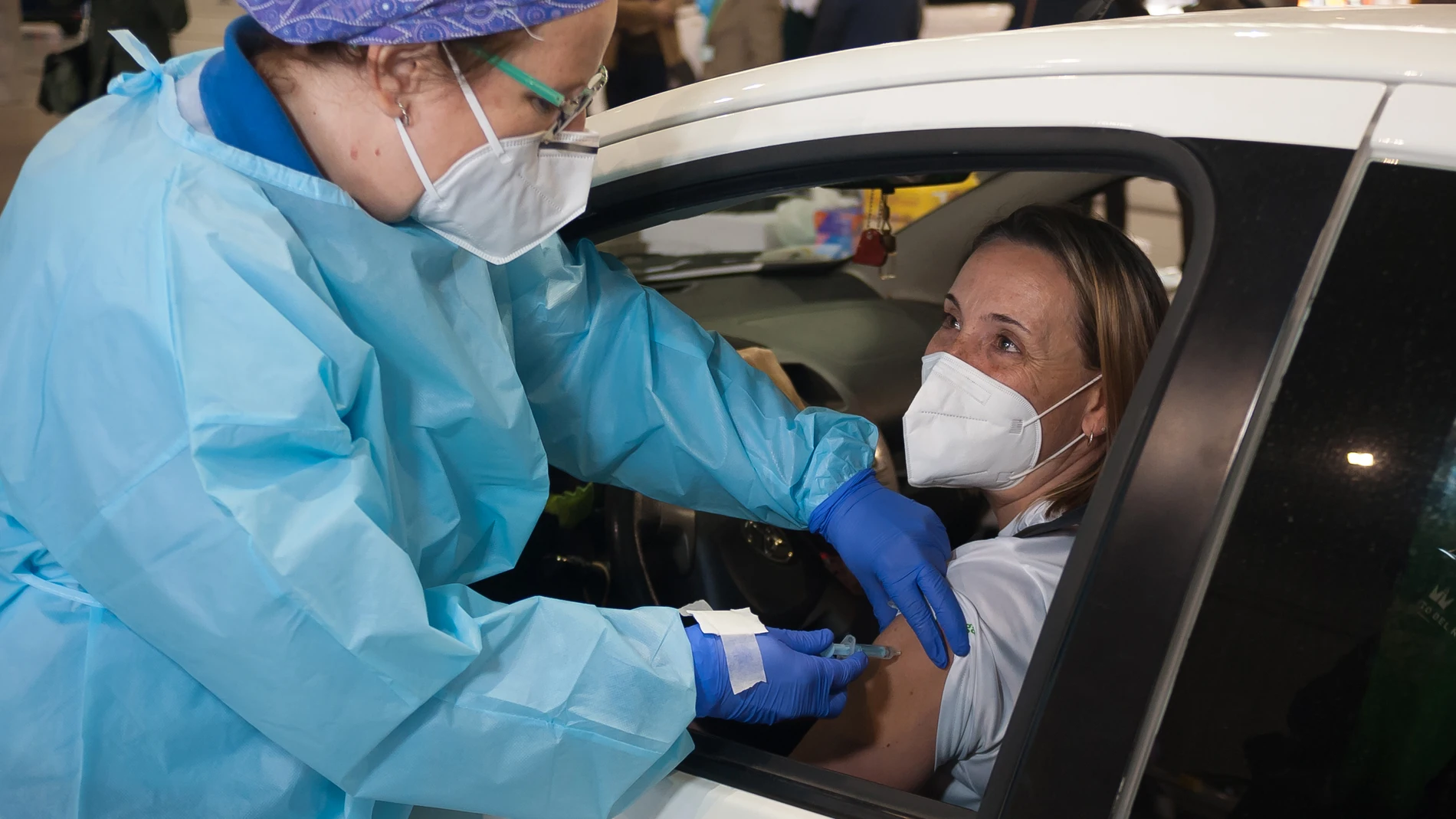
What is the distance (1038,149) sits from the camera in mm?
1059

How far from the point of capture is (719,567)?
1.76m

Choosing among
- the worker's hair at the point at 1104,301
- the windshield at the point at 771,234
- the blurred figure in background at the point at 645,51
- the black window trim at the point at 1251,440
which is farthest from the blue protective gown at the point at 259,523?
the blurred figure in background at the point at 645,51

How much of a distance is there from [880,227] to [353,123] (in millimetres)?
1345

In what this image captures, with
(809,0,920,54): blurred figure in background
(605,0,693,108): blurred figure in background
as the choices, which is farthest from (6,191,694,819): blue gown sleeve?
(605,0,693,108): blurred figure in background

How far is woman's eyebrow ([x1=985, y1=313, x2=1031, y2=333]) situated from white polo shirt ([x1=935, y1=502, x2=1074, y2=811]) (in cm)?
28

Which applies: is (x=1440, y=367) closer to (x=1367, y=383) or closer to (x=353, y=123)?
(x=1367, y=383)

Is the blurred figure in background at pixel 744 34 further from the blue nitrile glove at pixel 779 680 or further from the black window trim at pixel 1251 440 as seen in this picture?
the black window trim at pixel 1251 440

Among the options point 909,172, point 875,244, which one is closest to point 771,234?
point 875,244

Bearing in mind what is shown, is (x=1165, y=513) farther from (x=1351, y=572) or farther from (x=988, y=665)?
(x=988, y=665)

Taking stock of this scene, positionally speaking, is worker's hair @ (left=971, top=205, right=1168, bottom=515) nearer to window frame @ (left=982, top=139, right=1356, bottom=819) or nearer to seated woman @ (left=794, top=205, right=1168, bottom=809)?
seated woman @ (left=794, top=205, right=1168, bottom=809)

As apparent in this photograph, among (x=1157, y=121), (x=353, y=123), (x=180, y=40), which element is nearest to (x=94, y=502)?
(x=353, y=123)

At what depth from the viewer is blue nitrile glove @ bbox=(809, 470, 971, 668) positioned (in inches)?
51.9

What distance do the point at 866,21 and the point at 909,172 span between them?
311 centimetres

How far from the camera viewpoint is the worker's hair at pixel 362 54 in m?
1.01
